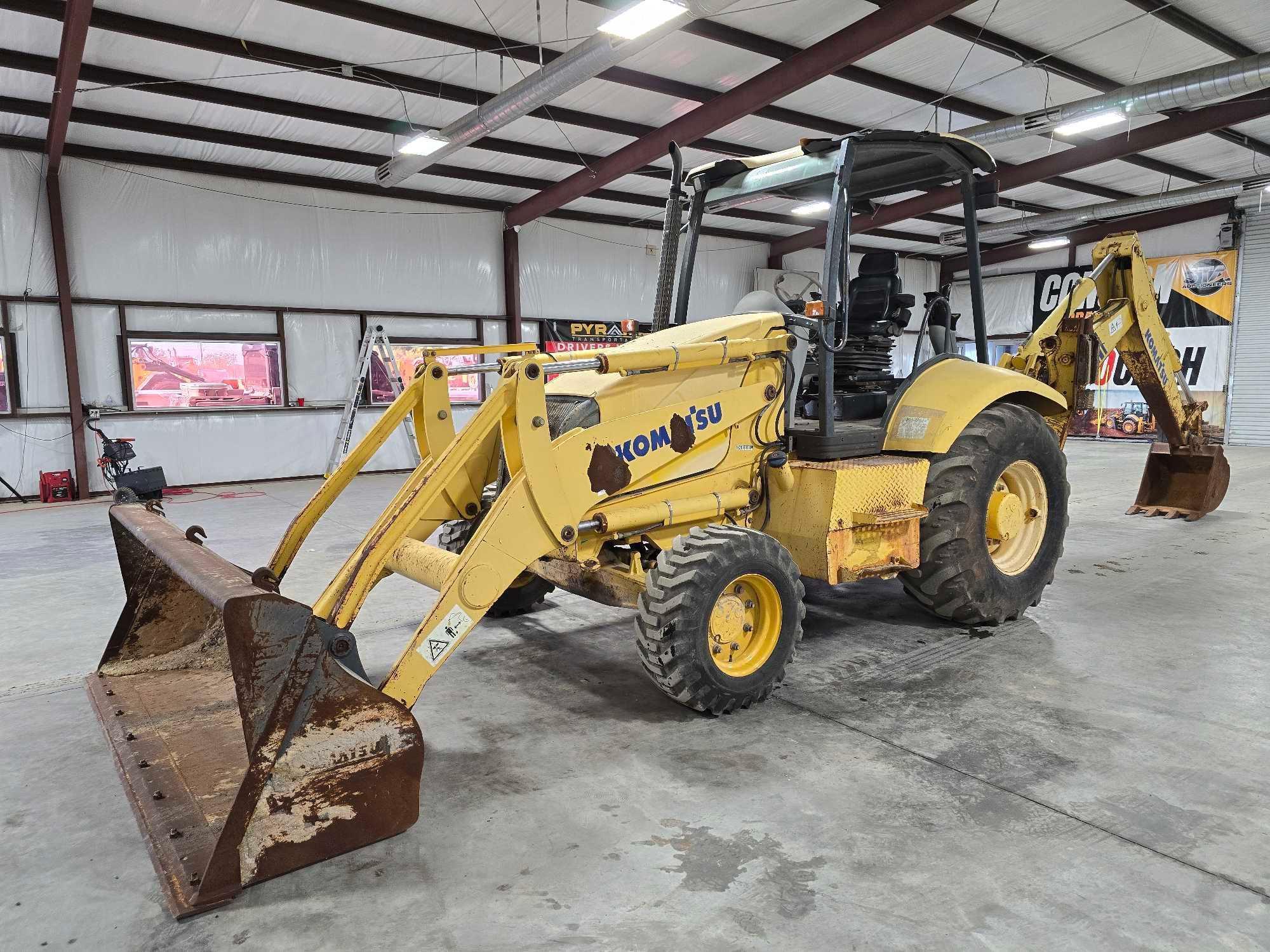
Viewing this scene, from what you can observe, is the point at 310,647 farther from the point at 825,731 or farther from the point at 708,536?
the point at 825,731

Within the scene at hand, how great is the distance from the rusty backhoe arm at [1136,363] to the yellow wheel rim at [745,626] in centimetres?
347

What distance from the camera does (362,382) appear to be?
13.9 metres

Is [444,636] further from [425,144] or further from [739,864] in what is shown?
[425,144]

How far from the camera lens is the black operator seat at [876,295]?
4777 mm

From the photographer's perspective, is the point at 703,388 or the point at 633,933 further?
the point at 703,388

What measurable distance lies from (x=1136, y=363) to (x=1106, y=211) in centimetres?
1203

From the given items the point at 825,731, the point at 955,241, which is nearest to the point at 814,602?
the point at 825,731

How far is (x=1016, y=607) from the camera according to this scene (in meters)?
4.90

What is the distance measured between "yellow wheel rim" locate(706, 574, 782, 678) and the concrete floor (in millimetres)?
242

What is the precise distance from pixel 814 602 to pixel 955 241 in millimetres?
17534

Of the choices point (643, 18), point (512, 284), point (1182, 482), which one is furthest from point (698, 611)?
point (512, 284)

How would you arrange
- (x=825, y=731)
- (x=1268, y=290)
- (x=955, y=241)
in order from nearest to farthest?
(x=825, y=731) → (x=1268, y=290) → (x=955, y=241)

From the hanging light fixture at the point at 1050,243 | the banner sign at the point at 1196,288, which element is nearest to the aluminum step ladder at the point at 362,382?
the banner sign at the point at 1196,288

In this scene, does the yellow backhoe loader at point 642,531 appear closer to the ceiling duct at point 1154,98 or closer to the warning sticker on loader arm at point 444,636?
the warning sticker on loader arm at point 444,636
